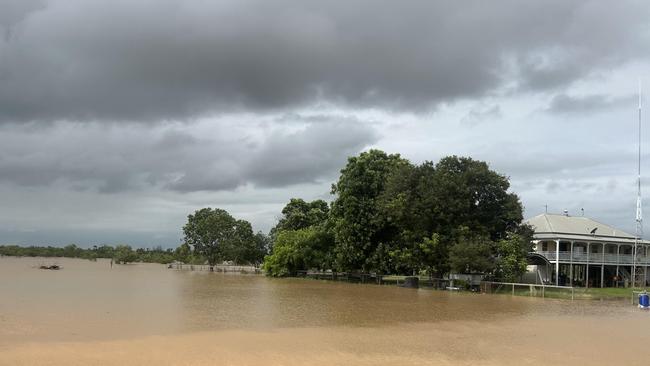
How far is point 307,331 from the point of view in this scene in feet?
61.8

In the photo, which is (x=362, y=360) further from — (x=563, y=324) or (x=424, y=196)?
(x=424, y=196)

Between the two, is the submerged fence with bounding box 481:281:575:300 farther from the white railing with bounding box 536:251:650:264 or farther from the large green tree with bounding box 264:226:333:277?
the large green tree with bounding box 264:226:333:277

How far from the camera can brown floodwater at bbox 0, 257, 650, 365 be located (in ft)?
47.8

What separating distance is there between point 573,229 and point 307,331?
3957 cm

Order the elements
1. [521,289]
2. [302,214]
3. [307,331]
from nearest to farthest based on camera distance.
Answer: [307,331]
[521,289]
[302,214]

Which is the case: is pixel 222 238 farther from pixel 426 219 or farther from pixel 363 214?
pixel 426 219

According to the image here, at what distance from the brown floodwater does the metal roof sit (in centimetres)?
1639

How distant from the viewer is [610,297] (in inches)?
1420

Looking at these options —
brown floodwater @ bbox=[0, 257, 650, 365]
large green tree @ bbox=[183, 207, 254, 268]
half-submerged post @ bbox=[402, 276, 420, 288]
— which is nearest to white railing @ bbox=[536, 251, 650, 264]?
half-submerged post @ bbox=[402, 276, 420, 288]

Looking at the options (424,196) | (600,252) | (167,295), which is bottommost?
(167,295)

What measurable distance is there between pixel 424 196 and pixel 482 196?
4.30m

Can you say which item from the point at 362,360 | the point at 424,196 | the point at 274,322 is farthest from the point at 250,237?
the point at 362,360

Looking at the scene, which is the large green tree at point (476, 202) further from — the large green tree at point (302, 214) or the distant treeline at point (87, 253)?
the distant treeline at point (87, 253)

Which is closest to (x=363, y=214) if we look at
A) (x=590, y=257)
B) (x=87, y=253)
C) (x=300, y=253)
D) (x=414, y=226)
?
(x=414, y=226)
